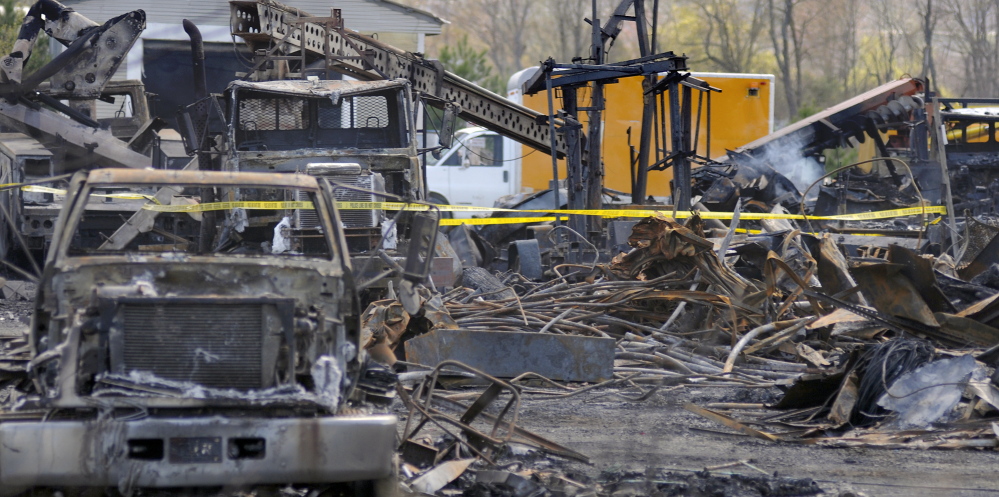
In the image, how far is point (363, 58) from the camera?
1255cm

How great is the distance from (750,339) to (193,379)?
5347mm

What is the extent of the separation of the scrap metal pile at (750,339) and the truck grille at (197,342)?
1.32 metres

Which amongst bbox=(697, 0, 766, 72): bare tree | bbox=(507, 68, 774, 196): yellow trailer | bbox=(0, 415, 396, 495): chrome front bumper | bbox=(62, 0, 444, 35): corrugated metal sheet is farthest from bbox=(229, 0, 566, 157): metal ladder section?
bbox=(697, 0, 766, 72): bare tree

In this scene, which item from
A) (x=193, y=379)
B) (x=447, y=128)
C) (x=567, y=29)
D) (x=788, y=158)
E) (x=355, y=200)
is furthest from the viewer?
(x=567, y=29)

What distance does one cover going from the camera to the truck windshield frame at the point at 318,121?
10.6m

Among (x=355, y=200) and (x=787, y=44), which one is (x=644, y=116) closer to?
(x=355, y=200)

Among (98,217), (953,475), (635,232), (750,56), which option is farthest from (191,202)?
(750,56)

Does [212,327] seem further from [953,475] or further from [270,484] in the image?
[953,475]

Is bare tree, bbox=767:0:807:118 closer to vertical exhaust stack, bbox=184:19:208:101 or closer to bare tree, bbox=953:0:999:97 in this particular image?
bare tree, bbox=953:0:999:97

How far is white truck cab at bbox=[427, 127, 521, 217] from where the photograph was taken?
64.2 ft

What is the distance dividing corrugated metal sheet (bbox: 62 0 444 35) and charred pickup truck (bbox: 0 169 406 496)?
66.5 ft

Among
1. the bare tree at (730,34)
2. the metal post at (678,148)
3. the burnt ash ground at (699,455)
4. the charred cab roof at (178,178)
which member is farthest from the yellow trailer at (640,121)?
the bare tree at (730,34)

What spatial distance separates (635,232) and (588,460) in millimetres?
4257

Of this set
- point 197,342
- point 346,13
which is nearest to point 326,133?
point 197,342
